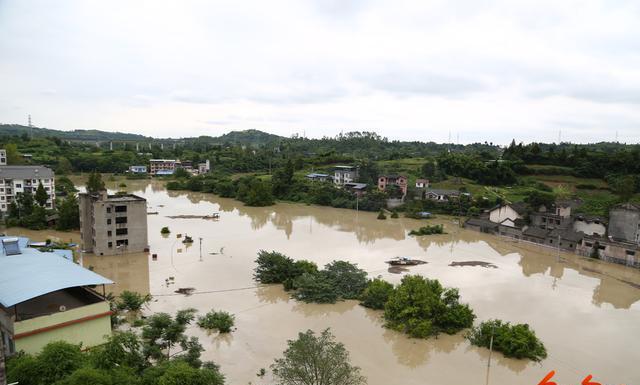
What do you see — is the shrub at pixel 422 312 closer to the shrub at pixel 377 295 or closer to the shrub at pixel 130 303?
the shrub at pixel 377 295

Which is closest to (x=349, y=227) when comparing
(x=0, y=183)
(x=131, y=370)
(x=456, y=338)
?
(x=456, y=338)

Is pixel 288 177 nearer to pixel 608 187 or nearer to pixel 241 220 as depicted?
pixel 241 220

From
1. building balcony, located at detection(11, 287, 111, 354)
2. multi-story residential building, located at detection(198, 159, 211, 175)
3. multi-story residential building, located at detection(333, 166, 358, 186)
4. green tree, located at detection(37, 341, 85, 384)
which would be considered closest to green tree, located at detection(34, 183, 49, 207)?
building balcony, located at detection(11, 287, 111, 354)

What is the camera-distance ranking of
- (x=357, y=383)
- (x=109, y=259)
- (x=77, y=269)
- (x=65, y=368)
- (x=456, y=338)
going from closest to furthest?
(x=65, y=368), (x=357, y=383), (x=77, y=269), (x=456, y=338), (x=109, y=259)

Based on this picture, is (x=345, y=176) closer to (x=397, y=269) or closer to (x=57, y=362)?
(x=397, y=269)

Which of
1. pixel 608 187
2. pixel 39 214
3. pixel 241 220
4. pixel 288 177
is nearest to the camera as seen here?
pixel 39 214

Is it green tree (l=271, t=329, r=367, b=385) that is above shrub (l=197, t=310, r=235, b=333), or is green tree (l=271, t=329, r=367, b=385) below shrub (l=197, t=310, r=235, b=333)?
above

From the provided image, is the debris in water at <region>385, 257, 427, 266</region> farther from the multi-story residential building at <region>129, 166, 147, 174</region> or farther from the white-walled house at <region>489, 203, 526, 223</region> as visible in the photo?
the multi-story residential building at <region>129, 166, 147, 174</region>
